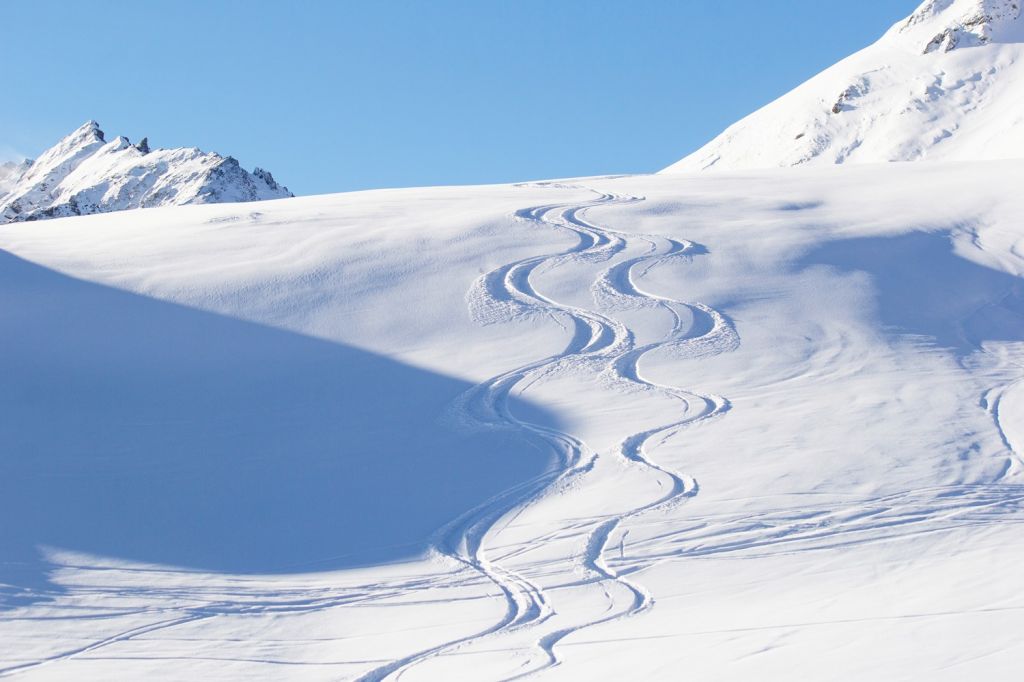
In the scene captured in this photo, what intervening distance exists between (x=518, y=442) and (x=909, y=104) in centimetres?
6573

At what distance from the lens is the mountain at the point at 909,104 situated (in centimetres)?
6469

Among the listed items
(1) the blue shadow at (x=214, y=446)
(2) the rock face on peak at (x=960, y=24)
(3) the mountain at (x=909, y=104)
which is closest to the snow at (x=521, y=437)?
(1) the blue shadow at (x=214, y=446)

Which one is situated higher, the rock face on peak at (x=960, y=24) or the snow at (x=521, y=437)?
the rock face on peak at (x=960, y=24)

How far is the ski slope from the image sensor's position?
7664 millimetres

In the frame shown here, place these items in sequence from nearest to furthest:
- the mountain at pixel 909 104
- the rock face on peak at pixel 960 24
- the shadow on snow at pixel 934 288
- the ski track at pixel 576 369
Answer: the ski track at pixel 576 369 < the shadow on snow at pixel 934 288 < the mountain at pixel 909 104 < the rock face on peak at pixel 960 24

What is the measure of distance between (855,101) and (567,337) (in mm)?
65125

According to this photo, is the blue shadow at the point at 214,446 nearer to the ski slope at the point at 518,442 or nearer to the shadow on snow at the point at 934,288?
the ski slope at the point at 518,442

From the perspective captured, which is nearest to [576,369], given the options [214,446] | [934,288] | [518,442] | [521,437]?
[521,437]

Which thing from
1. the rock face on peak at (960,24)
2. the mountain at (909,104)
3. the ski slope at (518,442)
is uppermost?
the rock face on peak at (960,24)

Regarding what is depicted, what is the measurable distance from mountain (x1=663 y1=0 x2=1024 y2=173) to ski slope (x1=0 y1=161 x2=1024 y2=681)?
46.4m

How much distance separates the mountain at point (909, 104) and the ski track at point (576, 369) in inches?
1811

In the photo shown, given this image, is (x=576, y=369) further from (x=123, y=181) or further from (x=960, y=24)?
(x=123, y=181)

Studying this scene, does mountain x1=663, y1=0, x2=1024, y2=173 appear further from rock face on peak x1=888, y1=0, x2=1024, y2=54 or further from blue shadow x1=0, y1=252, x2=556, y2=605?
blue shadow x1=0, y1=252, x2=556, y2=605

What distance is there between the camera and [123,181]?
128 metres
